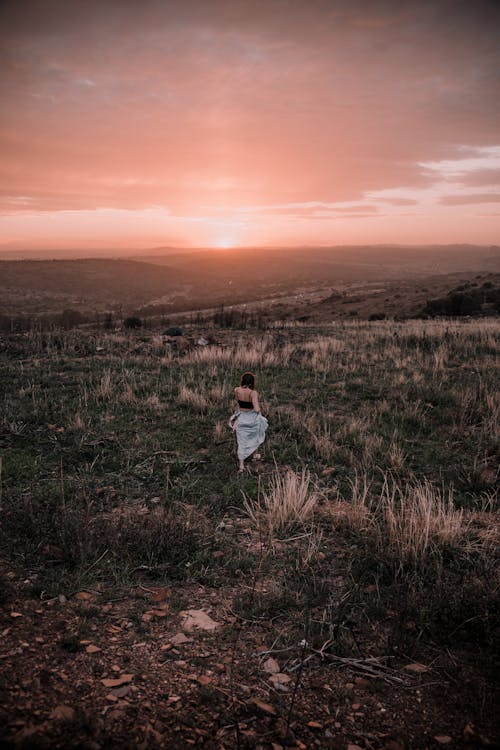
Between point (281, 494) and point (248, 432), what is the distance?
4.23 ft

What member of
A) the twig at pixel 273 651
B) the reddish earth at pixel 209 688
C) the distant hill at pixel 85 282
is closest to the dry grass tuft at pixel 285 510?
the reddish earth at pixel 209 688

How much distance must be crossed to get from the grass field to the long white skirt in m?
0.30

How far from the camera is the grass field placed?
2969 millimetres

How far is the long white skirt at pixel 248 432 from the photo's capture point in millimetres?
5500

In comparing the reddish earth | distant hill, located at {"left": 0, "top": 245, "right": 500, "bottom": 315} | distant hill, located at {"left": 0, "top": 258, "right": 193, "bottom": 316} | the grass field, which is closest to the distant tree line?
distant hill, located at {"left": 0, "top": 245, "right": 500, "bottom": 315}

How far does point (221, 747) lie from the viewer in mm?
1932

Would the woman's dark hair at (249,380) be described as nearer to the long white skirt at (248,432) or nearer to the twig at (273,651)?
the long white skirt at (248,432)

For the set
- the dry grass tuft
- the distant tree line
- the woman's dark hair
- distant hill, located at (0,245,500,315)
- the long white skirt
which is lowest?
the dry grass tuft

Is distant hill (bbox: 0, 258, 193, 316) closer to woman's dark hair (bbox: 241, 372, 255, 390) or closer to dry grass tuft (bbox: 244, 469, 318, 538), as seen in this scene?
woman's dark hair (bbox: 241, 372, 255, 390)

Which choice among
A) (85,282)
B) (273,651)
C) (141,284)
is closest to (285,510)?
(273,651)

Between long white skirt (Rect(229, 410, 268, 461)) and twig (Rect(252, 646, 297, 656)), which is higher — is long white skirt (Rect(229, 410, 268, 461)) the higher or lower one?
the higher one

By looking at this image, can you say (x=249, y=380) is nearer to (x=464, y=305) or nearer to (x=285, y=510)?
(x=285, y=510)

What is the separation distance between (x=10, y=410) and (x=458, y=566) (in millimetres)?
6929

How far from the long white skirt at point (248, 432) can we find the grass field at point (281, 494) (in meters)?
0.30
